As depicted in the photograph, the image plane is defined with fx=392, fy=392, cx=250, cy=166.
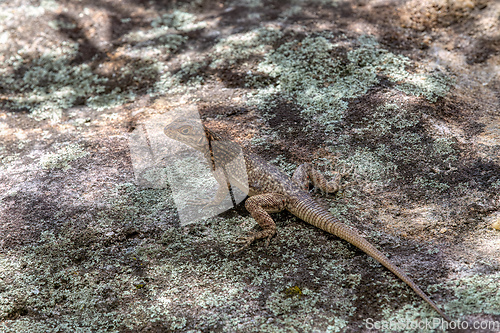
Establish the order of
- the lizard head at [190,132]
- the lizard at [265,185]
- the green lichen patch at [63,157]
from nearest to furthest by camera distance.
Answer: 1. the lizard at [265,185]
2. the lizard head at [190,132]
3. the green lichen patch at [63,157]

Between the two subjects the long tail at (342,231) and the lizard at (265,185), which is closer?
the long tail at (342,231)

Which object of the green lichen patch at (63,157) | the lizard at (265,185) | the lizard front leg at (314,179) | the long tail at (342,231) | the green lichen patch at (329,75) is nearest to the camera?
the long tail at (342,231)

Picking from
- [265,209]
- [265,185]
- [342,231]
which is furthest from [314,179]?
[342,231]

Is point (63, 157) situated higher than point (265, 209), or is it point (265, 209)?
point (63, 157)

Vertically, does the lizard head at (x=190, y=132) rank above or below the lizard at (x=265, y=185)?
above

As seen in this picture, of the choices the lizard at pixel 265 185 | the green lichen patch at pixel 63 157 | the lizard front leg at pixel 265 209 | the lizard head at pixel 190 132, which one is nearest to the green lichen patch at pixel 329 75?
the lizard at pixel 265 185

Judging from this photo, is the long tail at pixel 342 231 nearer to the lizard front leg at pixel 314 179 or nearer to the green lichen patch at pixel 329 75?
the lizard front leg at pixel 314 179

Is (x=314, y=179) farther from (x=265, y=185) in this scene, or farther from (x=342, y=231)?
(x=342, y=231)
